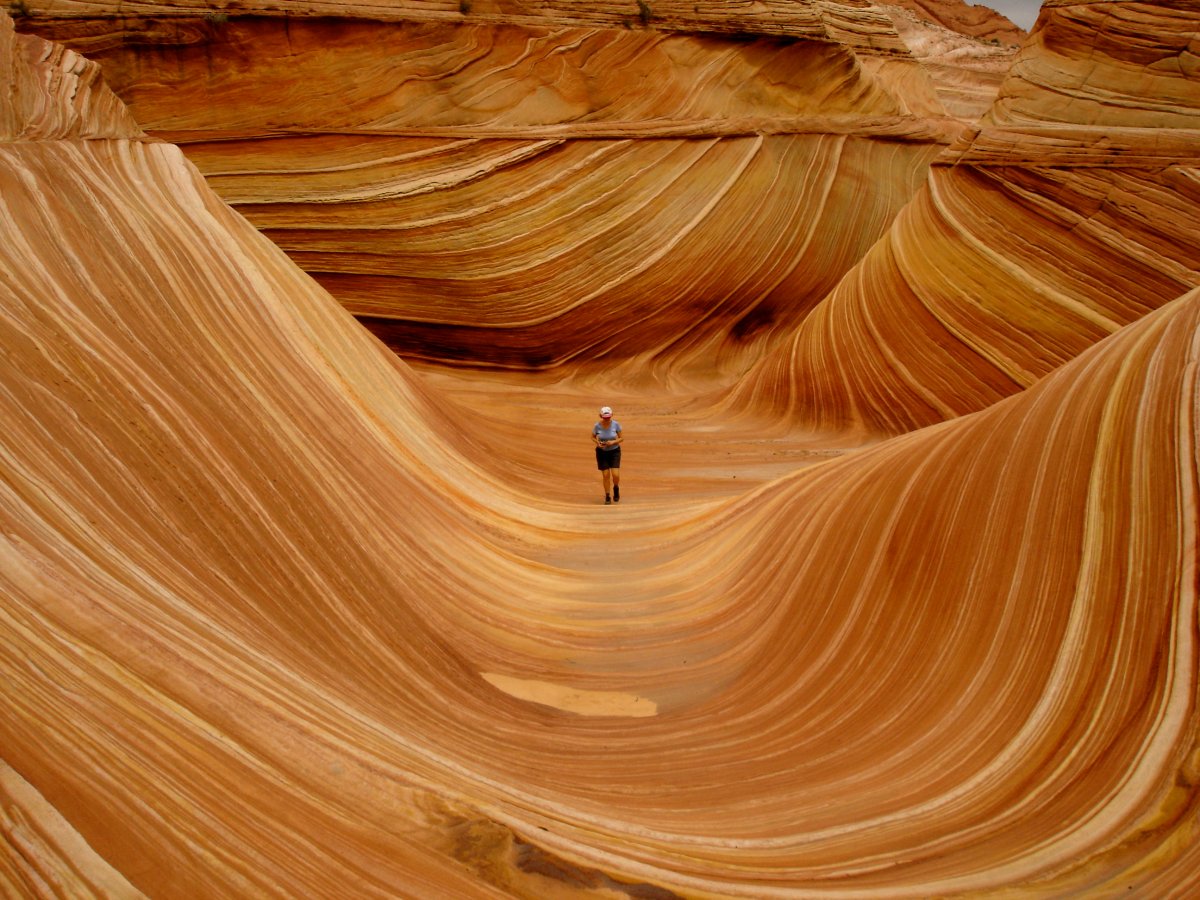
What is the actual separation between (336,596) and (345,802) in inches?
54.5

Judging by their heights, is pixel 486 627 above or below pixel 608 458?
below

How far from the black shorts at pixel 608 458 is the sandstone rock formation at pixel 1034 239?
100 inches

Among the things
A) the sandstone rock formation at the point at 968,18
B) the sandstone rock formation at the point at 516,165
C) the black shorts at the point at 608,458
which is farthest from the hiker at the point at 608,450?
the sandstone rock formation at the point at 968,18

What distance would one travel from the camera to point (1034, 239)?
7.04 meters

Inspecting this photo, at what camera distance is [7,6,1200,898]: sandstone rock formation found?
6.85 feet

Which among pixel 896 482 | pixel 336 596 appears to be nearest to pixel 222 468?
pixel 336 596

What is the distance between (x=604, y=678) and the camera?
399 centimetres

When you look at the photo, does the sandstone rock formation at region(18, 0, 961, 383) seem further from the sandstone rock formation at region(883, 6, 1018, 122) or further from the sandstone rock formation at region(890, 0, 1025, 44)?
the sandstone rock formation at region(890, 0, 1025, 44)

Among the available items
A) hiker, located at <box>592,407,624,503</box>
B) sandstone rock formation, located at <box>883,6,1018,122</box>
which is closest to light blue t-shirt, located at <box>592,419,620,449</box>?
hiker, located at <box>592,407,624,503</box>

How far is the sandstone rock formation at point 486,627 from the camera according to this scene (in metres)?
2.09

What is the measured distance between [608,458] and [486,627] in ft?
6.16

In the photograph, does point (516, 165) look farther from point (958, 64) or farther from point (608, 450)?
point (958, 64)

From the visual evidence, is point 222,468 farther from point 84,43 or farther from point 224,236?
Answer: point 84,43

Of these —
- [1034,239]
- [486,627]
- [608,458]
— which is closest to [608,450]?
[608,458]
